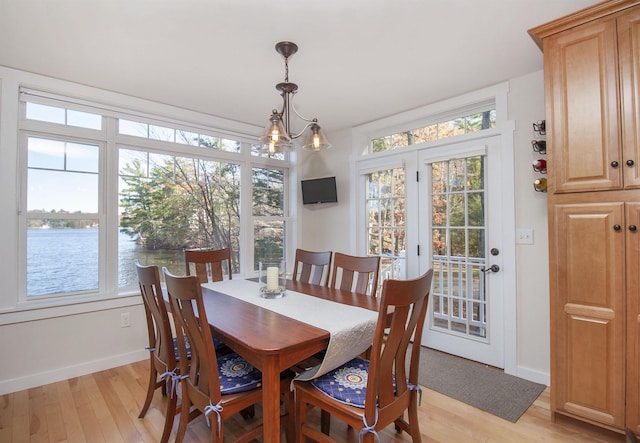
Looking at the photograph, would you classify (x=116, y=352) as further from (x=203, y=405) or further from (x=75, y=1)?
(x=75, y=1)

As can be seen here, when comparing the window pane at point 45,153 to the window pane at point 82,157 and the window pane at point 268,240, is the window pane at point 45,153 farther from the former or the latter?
the window pane at point 268,240

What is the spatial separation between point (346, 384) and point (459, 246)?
1.96 meters

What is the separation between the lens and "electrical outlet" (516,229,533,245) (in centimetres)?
252

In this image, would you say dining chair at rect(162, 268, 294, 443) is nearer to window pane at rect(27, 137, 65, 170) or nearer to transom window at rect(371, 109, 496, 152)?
window pane at rect(27, 137, 65, 170)

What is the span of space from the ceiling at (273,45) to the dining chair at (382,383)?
5.08 ft

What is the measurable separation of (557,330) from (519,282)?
71 centimetres

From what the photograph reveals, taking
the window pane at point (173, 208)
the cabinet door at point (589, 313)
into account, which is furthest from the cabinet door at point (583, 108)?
the window pane at point (173, 208)

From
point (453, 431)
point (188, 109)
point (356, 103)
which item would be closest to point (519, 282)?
point (453, 431)

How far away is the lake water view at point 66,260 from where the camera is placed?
8.45 ft

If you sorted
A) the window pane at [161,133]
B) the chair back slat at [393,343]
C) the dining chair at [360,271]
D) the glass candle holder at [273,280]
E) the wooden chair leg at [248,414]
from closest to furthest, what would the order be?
the chair back slat at [393,343] < the wooden chair leg at [248,414] < the glass candle holder at [273,280] < the dining chair at [360,271] < the window pane at [161,133]

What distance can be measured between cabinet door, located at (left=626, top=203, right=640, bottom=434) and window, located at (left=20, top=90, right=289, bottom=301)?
10.9 ft

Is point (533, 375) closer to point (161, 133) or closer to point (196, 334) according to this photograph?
point (196, 334)

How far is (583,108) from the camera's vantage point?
71.9 inches

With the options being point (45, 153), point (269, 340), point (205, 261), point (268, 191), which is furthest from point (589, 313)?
point (45, 153)
